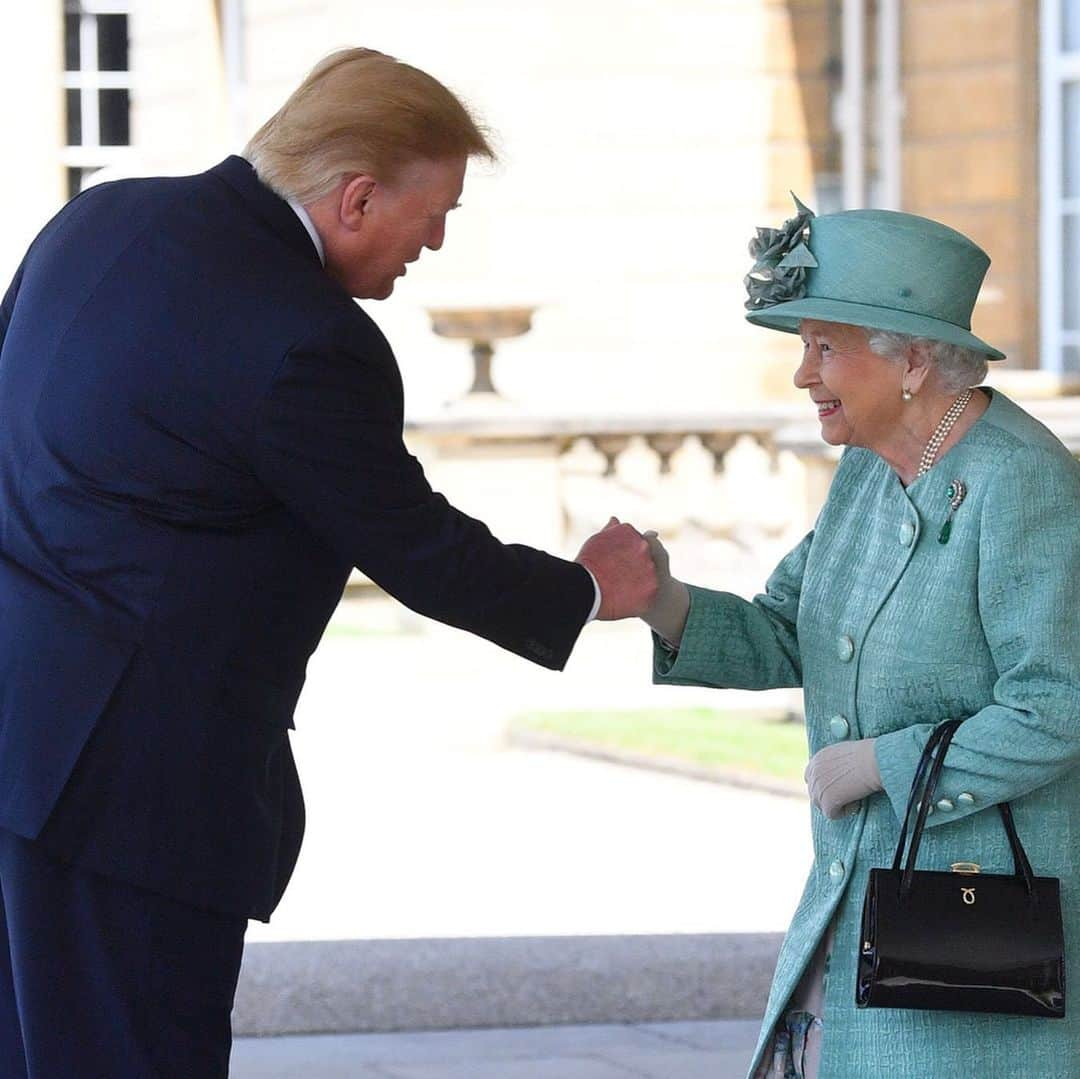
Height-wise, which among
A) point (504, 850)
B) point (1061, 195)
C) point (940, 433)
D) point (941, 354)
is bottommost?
point (504, 850)

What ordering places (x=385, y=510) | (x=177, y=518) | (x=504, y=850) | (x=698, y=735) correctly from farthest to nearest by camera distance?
(x=698, y=735)
(x=504, y=850)
(x=385, y=510)
(x=177, y=518)

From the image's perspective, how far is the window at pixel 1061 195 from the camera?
11336mm

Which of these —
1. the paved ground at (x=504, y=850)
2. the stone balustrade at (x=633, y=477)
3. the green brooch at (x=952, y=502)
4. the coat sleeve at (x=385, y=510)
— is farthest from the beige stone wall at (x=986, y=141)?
the green brooch at (x=952, y=502)

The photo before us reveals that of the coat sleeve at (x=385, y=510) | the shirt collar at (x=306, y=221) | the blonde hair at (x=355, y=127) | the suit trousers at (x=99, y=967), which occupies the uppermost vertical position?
the blonde hair at (x=355, y=127)

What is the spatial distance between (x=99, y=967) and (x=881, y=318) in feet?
4.35

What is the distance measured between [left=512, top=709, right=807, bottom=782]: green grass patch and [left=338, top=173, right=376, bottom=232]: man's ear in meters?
4.73

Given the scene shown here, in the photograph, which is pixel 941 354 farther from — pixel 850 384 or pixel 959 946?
pixel 959 946

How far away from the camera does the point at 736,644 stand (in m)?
3.24

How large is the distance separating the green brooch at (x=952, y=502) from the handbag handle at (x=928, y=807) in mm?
241

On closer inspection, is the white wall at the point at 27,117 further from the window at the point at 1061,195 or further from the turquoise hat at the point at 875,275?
the turquoise hat at the point at 875,275

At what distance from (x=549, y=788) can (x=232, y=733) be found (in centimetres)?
496

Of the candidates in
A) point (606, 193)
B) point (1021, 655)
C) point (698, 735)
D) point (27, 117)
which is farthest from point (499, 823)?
point (27, 117)

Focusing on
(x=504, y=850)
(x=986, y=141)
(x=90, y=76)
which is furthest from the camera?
(x=90, y=76)

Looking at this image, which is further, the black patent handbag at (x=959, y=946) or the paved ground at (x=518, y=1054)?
the paved ground at (x=518, y=1054)
